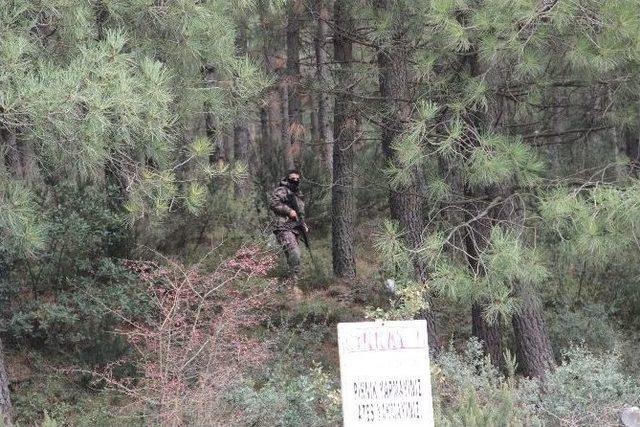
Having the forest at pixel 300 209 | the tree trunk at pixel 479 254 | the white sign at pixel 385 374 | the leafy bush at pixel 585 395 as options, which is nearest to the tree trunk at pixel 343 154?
the forest at pixel 300 209

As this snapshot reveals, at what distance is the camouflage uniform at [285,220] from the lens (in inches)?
427

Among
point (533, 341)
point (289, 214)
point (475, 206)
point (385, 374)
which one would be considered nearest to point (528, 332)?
point (533, 341)

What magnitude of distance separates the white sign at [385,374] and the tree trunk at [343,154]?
4.46 m

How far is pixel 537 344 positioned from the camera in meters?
8.82

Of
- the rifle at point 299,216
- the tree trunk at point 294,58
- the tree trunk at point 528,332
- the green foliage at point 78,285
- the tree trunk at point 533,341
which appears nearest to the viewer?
the tree trunk at point 528,332

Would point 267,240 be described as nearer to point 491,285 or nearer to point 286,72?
point 286,72

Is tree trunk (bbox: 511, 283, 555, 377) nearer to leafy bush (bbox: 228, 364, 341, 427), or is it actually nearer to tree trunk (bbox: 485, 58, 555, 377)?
tree trunk (bbox: 485, 58, 555, 377)

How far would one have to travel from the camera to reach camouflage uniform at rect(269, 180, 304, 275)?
10.8 metres

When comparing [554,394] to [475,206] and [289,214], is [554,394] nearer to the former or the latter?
[475,206]

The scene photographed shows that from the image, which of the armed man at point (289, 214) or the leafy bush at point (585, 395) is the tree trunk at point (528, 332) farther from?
the armed man at point (289, 214)

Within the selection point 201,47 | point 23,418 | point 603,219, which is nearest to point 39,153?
point 201,47

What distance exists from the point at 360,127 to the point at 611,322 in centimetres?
461

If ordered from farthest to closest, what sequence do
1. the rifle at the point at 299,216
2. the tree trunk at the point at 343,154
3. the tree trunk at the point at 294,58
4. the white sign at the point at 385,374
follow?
the rifle at the point at 299,216 < the tree trunk at the point at 294,58 < the tree trunk at the point at 343,154 < the white sign at the point at 385,374

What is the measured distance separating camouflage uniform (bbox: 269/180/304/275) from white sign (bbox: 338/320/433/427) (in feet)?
19.2
